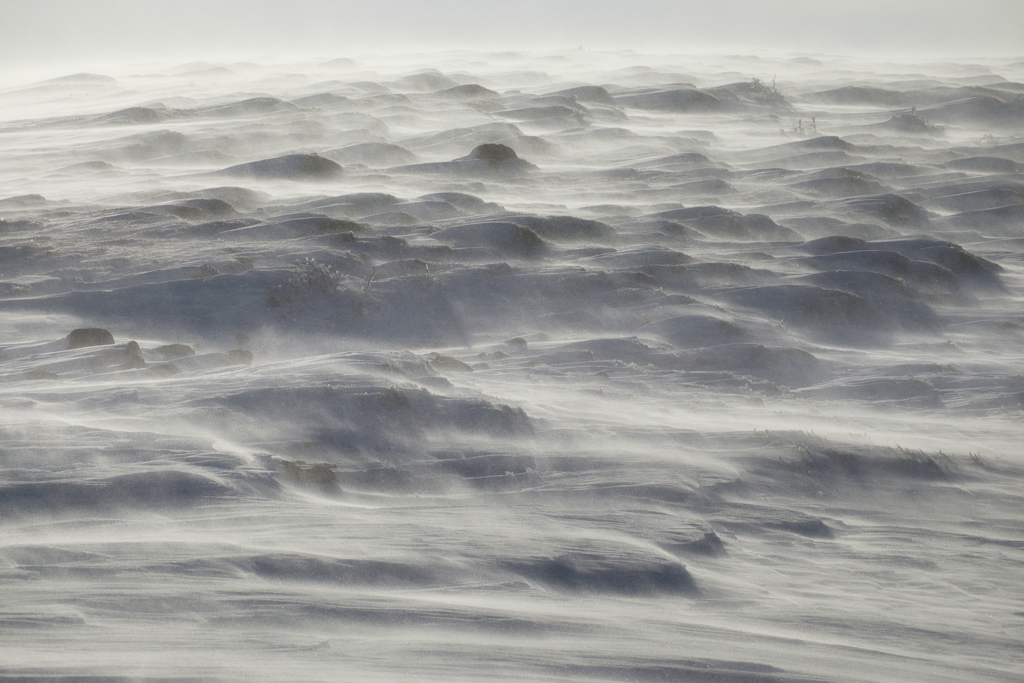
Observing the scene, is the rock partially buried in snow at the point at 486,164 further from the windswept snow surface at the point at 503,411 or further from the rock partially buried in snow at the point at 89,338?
the rock partially buried in snow at the point at 89,338

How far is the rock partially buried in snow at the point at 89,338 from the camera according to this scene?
144 inches

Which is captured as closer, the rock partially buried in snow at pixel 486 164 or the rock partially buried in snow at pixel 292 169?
the rock partially buried in snow at pixel 292 169

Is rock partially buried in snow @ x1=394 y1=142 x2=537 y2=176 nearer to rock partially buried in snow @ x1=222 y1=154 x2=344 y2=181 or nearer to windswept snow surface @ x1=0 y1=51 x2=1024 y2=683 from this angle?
windswept snow surface @ x1=0 y1=51 x2=1024 y2=683

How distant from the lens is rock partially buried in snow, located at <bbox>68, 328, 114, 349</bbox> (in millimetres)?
3654

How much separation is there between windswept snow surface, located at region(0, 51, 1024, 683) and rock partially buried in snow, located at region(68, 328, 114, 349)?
0.03m

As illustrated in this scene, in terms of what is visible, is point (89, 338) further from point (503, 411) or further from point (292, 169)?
point (292, 169)

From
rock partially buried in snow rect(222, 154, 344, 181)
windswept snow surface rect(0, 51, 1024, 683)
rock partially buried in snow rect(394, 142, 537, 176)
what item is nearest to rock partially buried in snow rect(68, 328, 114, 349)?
windswept snow surface rect(0, 51, 1024, 683)

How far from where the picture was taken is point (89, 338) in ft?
12.1

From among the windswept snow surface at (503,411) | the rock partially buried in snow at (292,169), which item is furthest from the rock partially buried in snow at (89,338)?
the rock partially buried in snow at (292,169)

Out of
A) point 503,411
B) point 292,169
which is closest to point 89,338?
point 503,411

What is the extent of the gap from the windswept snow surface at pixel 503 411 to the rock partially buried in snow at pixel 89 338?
0.11 feet

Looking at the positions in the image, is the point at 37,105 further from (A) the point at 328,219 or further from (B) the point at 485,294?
(B) the point at 485,294

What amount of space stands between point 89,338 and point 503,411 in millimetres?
1947

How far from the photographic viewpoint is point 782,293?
186 inches
